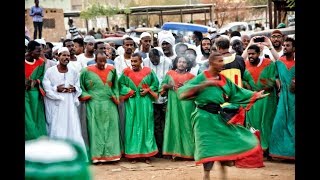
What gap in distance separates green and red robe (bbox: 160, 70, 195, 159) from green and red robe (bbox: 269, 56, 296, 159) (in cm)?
100

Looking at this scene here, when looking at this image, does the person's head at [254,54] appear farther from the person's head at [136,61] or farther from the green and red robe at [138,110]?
the person's head at [136,61]

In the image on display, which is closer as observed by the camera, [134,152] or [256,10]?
[134,152]

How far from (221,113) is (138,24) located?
1075cm

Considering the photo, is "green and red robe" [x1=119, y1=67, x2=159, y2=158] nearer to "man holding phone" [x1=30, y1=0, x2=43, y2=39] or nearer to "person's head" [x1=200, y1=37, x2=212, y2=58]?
"person's head" [x1=200, y1=37, x2=212, y2=58]

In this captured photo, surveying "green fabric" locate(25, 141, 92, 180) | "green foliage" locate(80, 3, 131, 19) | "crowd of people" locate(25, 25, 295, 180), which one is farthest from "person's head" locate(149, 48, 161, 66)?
"green foliage" locate(80, 3, 131, 19)

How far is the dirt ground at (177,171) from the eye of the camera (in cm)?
714

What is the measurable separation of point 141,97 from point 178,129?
0.60 metres

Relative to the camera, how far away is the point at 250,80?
25.0 ft

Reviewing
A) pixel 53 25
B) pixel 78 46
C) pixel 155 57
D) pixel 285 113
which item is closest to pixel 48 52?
pixel 78 46

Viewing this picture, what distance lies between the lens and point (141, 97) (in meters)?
7.88

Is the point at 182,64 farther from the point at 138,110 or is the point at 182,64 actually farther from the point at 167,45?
the point at 167,45
